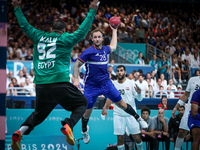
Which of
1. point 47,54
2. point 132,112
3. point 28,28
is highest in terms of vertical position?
point 28,28

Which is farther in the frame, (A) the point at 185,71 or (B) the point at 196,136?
(A) the point at 185,71

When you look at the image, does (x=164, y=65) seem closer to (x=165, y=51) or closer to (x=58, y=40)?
(x=165, y=51)

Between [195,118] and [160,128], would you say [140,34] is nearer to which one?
[160,128]

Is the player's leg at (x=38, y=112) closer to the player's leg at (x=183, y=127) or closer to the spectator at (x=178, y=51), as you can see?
the player's leg at (x=183, y=127)

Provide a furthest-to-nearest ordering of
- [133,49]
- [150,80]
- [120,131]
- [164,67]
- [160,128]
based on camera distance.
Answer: [133,49]
[164,67]
[150,80]
[160,128]
[120,131]

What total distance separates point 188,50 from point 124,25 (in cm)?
394

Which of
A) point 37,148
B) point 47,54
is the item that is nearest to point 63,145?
point 37,148

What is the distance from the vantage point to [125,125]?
21.7 feet

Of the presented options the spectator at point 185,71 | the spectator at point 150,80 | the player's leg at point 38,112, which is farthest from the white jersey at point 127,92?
the spectator at point 185,71

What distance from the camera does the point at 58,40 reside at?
3.83 meters

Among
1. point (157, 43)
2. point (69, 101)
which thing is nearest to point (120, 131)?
point (69, 101)

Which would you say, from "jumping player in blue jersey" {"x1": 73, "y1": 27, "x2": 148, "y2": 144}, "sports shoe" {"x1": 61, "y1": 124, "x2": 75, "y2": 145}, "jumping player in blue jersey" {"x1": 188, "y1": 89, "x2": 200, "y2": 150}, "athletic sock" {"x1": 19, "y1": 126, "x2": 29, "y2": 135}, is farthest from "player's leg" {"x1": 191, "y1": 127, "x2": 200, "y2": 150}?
"athletic sock" {"x1": 19, "y1": 126, "x2": 29, "y2": 135}

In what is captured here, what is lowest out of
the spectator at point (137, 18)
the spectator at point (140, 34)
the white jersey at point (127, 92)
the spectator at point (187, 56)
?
the white jersey at point (127, 92)

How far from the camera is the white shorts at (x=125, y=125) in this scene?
6.50 m
